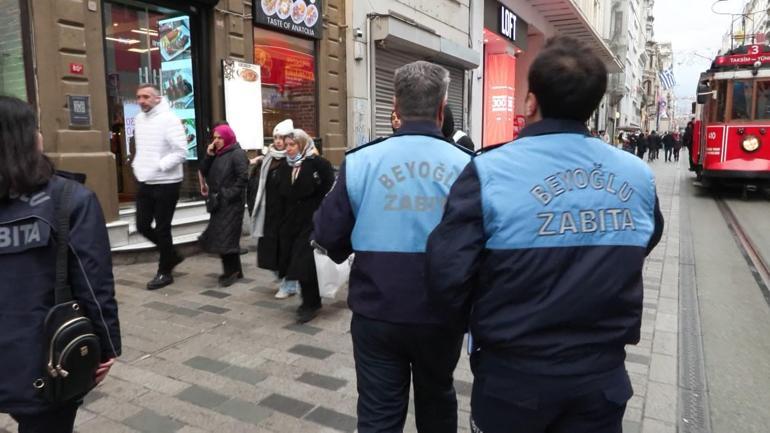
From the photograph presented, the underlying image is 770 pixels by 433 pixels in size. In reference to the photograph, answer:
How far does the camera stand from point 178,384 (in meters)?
3.67

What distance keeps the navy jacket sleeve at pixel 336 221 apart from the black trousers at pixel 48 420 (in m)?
1.04

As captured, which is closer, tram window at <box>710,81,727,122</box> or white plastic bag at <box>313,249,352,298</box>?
white plastic bag at <box>313,249,352,298</box>

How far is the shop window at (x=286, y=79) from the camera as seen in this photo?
9.32 meters

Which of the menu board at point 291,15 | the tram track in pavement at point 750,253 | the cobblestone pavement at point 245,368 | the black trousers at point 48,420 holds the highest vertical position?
the menu board at point 291,15

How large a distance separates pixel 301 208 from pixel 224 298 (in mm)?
1342

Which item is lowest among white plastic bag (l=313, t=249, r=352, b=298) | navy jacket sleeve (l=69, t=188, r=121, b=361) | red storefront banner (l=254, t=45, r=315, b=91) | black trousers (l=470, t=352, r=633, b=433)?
white plastic bag (l=313, t=249, r=352, b=298)

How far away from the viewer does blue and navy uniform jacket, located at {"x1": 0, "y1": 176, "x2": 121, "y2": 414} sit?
6.14ft

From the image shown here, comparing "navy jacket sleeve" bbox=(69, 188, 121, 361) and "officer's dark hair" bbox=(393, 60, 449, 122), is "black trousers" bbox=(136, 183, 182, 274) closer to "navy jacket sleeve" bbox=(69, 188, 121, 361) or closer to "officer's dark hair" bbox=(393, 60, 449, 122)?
"navy jacket sleeve" bbox=(69, 188, 121, 361)

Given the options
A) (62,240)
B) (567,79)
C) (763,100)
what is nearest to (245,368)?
(62,240)

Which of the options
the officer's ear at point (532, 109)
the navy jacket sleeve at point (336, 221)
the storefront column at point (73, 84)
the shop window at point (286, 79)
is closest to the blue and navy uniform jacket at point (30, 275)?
the navy jacket sleeve at point (336, 221)

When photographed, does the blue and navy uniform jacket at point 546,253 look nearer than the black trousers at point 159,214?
Yes

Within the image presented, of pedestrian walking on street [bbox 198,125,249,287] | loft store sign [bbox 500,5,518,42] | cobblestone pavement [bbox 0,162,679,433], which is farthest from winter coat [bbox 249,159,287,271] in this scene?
loft store sign [bbox 500,5,518,42]

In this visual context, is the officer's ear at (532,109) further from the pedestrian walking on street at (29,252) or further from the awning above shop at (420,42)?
the awning above shop at (420,42)

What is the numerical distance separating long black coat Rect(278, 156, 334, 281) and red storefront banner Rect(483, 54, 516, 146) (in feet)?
46.8
